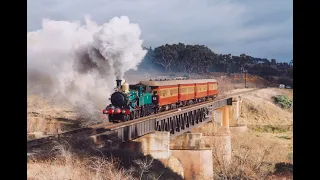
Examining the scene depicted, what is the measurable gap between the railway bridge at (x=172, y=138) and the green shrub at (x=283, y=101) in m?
32.9

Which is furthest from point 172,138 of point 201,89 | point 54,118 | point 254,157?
point 201,89

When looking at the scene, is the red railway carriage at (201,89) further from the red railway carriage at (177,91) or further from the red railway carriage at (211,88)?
the red railway carriage at (211,88)

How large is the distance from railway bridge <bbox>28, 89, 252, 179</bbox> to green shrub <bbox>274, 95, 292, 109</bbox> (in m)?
32.9

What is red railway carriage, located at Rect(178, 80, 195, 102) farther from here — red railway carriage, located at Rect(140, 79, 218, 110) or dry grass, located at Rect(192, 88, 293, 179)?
dry grass, located at Rect(192, 88, 293, 179)

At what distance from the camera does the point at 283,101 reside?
71.0 m

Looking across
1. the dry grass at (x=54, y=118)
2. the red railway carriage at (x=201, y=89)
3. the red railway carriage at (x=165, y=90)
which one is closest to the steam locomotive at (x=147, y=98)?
the red railway carriage at (x=165, y=90)

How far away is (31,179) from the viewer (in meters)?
13.5

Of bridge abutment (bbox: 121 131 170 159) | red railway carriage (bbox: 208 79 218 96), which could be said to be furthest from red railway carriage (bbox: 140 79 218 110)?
bridge abutment (bbox: 121 131 170 159)

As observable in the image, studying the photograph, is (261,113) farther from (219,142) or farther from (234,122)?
(219,142)

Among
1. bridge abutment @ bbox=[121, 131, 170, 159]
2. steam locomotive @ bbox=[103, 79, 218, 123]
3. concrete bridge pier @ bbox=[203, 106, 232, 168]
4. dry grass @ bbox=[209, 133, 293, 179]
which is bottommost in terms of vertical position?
dry grass @ bbox=[209, 133, 293, 179]

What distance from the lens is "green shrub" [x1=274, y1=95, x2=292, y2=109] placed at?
2757 inches

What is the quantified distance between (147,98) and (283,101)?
2053 inches
